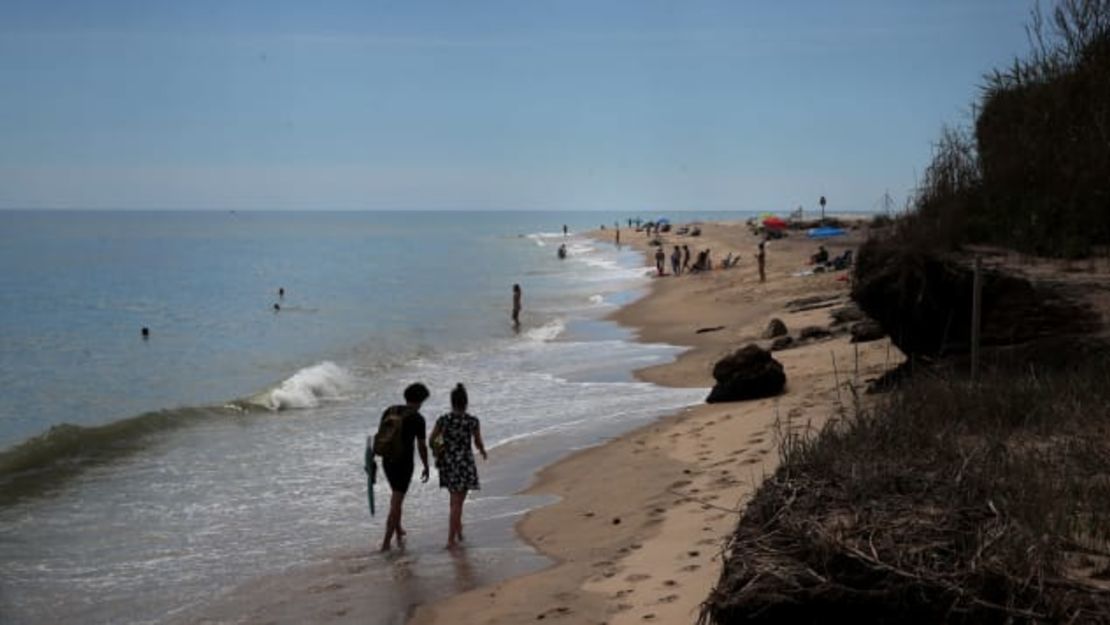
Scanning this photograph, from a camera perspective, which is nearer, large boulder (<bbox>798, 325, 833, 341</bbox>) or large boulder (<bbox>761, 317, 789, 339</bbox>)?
large boulder (<bbox>798, 325, 833, 341</bbox>)

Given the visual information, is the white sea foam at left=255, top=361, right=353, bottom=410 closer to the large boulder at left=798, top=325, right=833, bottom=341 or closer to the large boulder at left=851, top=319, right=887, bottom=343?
the large boulder at left=798, top=325, right=833, bottom=341

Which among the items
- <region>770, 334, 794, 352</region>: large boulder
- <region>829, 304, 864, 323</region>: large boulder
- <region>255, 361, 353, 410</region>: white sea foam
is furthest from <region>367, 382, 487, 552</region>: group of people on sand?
<region>829, 304, 864, 323</region>: large boulder

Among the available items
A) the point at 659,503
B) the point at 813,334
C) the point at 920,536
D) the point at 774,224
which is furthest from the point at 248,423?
the point at 774,224

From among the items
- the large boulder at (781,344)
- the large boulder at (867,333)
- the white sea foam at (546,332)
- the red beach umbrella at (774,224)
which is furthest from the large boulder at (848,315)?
the red beach umbrella at (774,224)

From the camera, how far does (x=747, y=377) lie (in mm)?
15273

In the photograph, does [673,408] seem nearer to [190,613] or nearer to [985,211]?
[985,211]

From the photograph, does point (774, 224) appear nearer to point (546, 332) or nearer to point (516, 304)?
point (516, 304)

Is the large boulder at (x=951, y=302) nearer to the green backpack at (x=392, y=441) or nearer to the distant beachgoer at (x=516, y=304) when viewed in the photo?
the green backpack at (x=392, y=441)

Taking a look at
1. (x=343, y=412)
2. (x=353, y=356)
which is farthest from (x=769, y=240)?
(x=343, y=412)

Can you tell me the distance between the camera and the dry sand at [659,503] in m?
7.23

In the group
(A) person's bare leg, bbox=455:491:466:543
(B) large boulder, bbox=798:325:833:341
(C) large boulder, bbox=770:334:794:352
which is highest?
(B) large boulder, bbox=798:325:833:341

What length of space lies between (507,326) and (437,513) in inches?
939

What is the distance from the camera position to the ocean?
9.70m

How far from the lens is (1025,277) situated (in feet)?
33.1
